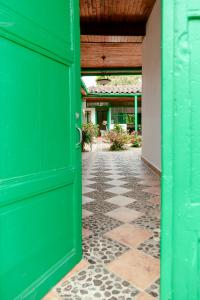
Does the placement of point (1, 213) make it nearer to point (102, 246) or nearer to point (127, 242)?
point (102, 246)

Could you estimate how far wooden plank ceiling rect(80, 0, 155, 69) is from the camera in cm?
516

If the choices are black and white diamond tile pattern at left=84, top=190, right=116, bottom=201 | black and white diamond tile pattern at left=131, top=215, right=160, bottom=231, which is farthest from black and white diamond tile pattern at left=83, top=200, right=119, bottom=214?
black and white diamond tile pattern at left=131, top=215, right=160, bottom=231

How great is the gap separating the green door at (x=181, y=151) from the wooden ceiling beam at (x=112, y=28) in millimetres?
5790

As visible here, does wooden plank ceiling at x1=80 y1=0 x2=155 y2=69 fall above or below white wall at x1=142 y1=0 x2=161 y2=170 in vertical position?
above

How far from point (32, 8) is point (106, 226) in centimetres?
199

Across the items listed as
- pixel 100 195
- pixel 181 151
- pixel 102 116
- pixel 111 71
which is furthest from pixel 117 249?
pixel 102 116

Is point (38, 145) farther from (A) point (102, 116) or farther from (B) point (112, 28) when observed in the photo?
(A) point (102, 116)

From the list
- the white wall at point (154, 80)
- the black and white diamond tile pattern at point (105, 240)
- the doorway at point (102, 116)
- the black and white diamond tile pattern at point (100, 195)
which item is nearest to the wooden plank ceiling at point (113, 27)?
the white wall at point (154, 80)

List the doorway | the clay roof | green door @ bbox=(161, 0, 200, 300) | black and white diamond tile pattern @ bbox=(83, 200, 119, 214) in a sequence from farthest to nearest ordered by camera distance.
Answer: the doorway, the clay roof, black and white diamond tile pattern @ bbox=(83, 200, 119, 214), green door @ bbox=(161, 0, 200, 300)

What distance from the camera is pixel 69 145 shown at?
1708 millimetres

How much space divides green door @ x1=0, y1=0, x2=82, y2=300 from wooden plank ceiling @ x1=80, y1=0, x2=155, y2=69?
405 cm

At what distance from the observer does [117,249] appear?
79.1 inches

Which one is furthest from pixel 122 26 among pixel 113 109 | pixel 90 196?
pixel 113 109

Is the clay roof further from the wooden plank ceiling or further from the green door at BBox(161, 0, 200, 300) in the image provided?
the green door at BBox(161, 0, 200, 300)
